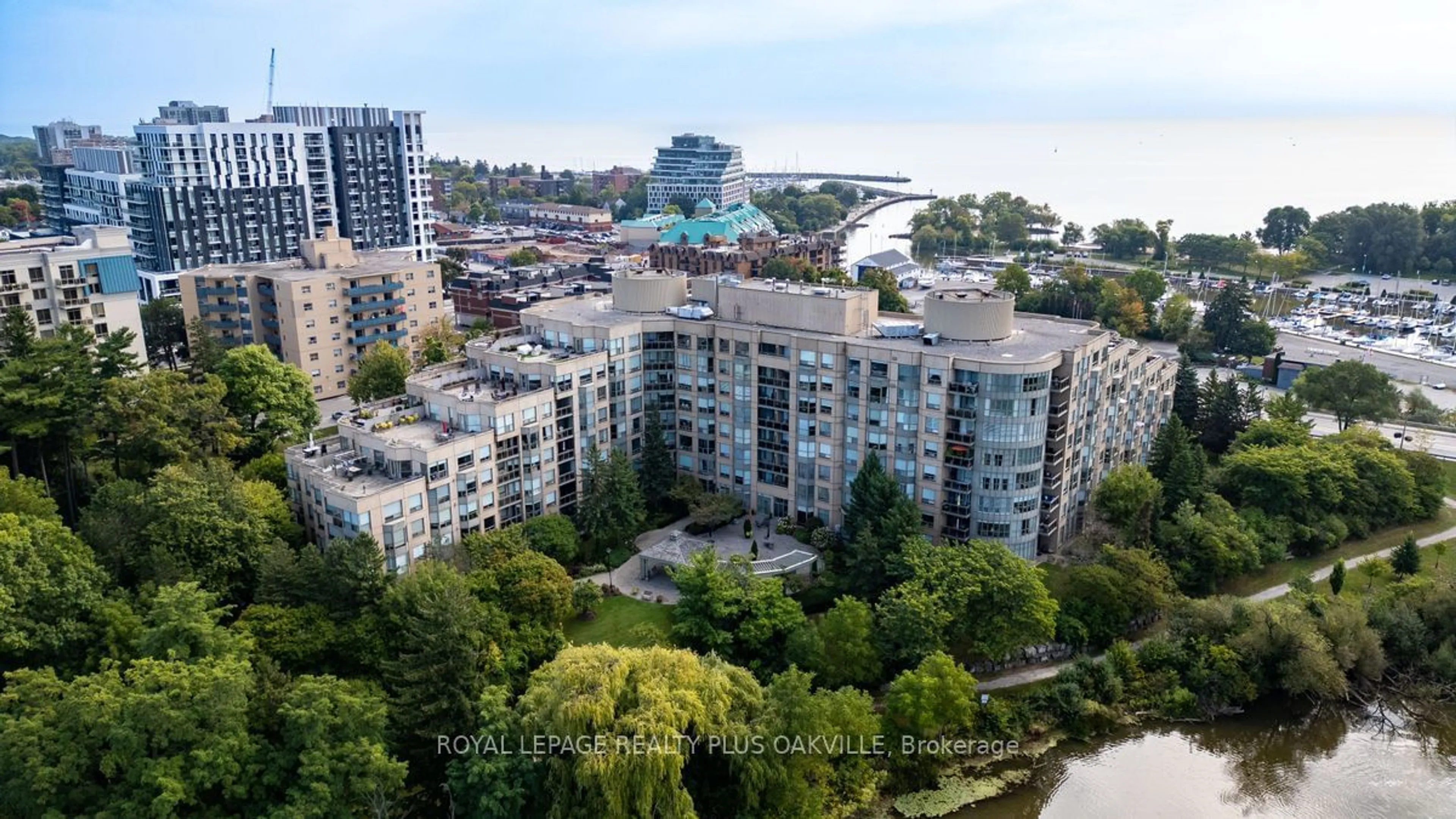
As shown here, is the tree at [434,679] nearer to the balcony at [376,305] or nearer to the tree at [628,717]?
the tree at [628,717]

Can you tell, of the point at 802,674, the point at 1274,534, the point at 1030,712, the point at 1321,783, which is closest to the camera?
the point at 802,674

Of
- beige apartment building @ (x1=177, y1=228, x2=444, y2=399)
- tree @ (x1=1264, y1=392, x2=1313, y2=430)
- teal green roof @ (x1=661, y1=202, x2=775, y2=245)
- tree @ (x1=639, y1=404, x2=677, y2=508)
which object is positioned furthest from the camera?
teal green roof @ (x1=661, y1=202, x2=775, y2=245)

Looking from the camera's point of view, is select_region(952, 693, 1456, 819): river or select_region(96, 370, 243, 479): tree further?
select_region(96, 370, 243, 479): tree

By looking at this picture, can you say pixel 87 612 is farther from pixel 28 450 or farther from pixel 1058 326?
pixel 1058 326

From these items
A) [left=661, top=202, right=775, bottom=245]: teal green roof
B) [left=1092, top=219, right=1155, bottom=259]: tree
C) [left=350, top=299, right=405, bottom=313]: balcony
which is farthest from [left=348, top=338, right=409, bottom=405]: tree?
[left=1092, top=219, right=1155, bottom=259]: tree

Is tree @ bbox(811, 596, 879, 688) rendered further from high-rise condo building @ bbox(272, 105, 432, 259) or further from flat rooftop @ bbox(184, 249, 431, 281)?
high-rise condo building @ bbox(272, 105, 432, 259)

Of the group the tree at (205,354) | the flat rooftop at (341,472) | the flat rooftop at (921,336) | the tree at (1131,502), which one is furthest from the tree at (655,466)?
the tree at (205,354)

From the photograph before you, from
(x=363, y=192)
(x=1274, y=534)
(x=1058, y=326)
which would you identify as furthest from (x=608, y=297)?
(x=363, y=192)
